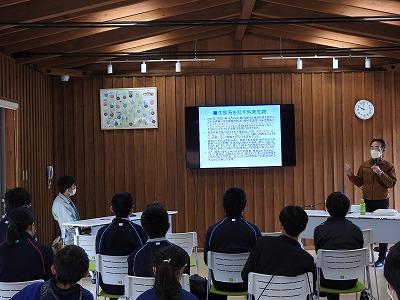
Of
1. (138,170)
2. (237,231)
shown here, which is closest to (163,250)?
(237,231)

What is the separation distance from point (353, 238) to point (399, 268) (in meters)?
3.03

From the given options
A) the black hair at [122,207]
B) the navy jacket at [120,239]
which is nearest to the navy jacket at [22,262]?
the navy jacket at [120,239]

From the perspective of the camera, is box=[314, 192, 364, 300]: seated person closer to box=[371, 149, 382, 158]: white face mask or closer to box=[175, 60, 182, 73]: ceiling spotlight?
box=[371, 149, 382, 158]: white face mask

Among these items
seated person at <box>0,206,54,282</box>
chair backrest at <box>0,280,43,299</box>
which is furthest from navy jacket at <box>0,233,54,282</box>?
chair backrest at <box>0,280,43,299</box>

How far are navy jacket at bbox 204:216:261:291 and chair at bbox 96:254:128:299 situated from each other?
0.76 m

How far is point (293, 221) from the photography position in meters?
3.88

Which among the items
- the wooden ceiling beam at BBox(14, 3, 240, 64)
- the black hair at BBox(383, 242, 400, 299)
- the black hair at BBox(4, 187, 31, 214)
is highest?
the wooden ceiling beam at BBox(14, 3, 240, 64)

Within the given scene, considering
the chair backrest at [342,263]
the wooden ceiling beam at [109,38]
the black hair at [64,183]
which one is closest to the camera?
the chair backrest at [342,263]

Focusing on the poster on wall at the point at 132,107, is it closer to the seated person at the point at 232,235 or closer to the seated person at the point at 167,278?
the seated person at the point at 232,235

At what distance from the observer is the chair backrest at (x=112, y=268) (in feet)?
14.7

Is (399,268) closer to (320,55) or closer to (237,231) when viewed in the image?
(237,231)

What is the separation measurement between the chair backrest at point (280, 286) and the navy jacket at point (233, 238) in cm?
77

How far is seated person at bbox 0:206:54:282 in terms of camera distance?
12.4 ft

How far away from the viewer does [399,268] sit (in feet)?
5.72
